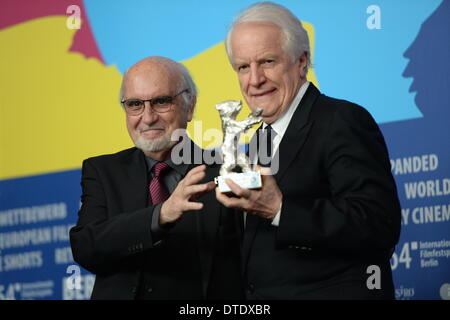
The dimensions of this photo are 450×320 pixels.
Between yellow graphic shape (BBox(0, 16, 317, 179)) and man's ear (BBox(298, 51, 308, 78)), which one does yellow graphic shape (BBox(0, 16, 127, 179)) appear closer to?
yellow graphic shape (BBox(0, 16, 317, 179))

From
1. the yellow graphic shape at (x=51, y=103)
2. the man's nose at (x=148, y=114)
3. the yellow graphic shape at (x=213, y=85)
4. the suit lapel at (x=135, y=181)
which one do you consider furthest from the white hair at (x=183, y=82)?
the yellow graphic shape at (x=51, y=103)

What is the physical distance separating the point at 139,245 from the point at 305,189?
0.56m

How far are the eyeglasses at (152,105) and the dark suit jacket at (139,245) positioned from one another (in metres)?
0.20

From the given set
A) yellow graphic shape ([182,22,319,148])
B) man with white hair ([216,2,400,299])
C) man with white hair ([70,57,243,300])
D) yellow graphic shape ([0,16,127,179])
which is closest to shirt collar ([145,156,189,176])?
man with white hair ([70,57,243,300])

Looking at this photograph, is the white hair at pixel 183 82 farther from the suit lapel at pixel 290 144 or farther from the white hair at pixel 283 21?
the suit lapel at pixel 290 144

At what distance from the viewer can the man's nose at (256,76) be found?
2223mm

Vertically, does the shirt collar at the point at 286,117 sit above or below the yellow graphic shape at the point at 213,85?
below

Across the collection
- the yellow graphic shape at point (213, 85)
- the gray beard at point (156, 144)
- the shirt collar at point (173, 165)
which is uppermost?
the yellow graphic shape at point (213, 85)

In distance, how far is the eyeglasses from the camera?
247 cm

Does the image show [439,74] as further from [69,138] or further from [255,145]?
[69,138]

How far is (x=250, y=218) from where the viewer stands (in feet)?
7.25

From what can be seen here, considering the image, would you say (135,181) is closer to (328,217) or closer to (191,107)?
(191,107)

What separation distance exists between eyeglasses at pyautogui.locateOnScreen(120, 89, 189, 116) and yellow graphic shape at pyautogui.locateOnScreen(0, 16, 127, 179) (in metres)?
1.56
